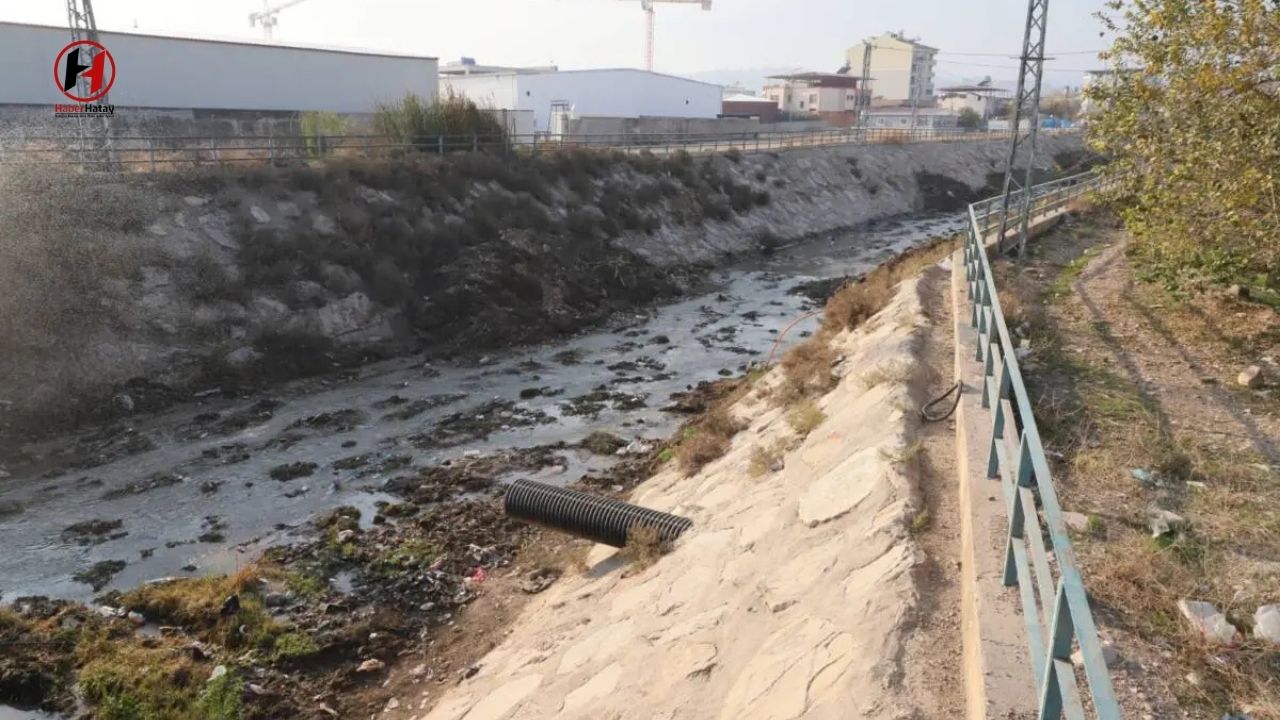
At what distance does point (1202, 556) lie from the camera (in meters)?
5.85

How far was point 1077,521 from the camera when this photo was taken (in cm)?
630

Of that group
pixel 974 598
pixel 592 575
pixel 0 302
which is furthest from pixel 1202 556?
pixel 0 302

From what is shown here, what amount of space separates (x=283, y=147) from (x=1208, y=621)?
82.5 feet

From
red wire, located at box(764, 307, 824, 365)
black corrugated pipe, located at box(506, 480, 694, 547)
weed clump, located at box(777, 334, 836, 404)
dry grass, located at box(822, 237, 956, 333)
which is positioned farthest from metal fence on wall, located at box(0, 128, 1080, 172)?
weed clump, located at box(777, 334, 836, 404)

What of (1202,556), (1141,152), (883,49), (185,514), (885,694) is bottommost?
(185,514)

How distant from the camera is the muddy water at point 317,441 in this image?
12.1 meters

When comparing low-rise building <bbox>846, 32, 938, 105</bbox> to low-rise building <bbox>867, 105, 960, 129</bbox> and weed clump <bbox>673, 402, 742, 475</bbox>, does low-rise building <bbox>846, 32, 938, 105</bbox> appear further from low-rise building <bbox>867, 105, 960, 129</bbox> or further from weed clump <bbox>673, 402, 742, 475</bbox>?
weed clump <bbox>673, 402, 742, 475</bbox>

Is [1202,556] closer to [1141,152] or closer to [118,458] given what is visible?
[1141,152]

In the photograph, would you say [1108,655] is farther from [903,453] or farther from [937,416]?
[937,416]

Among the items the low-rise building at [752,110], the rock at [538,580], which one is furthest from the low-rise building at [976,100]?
the rock at [538,580]

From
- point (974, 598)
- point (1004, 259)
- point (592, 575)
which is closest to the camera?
point (974, 598)

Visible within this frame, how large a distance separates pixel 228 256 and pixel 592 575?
1559cm

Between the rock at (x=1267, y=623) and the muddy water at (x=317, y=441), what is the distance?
10386 mm

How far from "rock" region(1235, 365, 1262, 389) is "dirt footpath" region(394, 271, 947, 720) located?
11.3 ft
